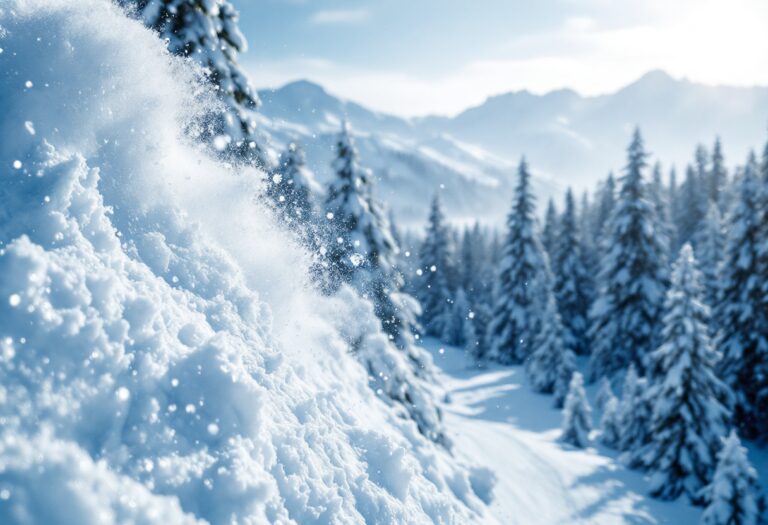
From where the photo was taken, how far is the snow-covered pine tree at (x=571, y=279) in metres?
34.8

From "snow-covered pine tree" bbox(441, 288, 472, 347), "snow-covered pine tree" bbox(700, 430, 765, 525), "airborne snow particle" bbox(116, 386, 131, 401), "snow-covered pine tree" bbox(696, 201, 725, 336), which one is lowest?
"snow-covered pine tree" bbox(441, 288, 472, 347)

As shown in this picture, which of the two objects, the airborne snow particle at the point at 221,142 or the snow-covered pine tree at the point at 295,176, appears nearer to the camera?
the airborne snow particle at the point at 221,142

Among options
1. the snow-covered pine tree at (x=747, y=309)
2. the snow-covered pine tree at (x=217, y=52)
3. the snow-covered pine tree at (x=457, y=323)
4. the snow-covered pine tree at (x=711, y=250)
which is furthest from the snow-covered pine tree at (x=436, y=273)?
the snow-covered pine tree at (x=217, y=52)

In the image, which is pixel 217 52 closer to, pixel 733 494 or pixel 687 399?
pixel 733 494

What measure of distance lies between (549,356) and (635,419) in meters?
9.21

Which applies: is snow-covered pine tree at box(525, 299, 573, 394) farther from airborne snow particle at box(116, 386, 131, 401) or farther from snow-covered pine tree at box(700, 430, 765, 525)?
airborne snow particle at box(116, 386, 131, 401)

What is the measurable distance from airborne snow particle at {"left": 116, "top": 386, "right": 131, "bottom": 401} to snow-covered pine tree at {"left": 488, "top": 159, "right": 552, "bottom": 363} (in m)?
32.2

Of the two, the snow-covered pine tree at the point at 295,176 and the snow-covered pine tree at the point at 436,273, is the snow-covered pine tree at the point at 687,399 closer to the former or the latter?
the snow-covered pine tree at the point at 295,176

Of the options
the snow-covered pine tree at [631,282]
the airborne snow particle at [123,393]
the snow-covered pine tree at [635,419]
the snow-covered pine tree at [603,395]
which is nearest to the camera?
the airborne snow particle at [123,393]

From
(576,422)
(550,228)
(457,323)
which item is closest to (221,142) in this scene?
(576,422)

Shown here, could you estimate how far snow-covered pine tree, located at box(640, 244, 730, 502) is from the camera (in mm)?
15328

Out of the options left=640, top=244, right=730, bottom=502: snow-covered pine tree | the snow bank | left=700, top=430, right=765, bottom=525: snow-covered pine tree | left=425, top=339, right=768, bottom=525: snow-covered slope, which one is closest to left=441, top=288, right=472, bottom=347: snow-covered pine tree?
left=425, top=339, right=768, bottom=525: snow-covered slope

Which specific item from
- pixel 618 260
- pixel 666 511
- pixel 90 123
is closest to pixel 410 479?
pixel 90 123

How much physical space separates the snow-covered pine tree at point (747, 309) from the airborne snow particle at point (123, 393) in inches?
925
